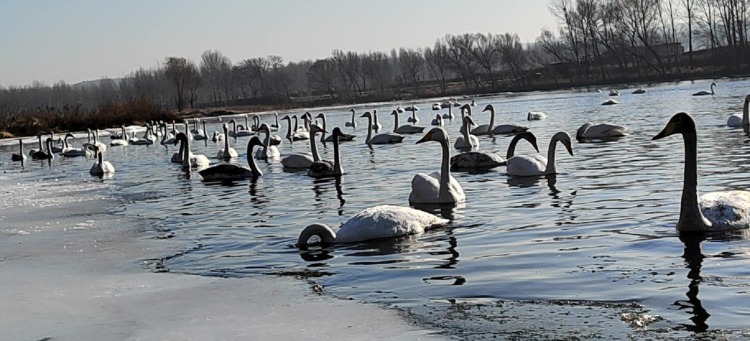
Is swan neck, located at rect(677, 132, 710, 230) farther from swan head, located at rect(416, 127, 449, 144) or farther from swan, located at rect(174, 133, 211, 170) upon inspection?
swan, located at rect(174, 133, 211, 170)

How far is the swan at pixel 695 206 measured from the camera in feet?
29.1

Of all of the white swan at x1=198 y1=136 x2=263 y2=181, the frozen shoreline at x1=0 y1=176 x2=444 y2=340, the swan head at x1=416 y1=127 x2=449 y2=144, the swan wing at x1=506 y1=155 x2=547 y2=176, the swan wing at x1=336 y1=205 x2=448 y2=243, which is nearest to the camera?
the frozen shoreline at x1=0 y1=176 x2=444 y2=340

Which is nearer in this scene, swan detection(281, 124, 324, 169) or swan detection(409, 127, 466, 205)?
swan detection(409, 127, 466, 205)

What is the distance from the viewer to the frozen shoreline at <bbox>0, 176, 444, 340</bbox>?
6.44 metres

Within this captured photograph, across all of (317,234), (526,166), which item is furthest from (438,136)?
(526,166)

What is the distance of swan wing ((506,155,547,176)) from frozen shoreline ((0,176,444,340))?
612 cm

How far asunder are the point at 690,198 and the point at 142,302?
4702 millimetres

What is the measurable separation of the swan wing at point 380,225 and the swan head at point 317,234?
80 millimetres

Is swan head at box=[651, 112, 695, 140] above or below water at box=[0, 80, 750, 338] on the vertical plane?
above

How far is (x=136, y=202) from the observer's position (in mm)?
16219


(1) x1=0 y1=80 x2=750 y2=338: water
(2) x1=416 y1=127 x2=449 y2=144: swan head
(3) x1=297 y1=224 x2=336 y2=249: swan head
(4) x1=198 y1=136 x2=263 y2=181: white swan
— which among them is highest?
(2) x1=416 y1=127 x2=449 y2=144: swan head

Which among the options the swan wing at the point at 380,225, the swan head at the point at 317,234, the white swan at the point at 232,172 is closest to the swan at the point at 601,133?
the white swan at the point at 232,172

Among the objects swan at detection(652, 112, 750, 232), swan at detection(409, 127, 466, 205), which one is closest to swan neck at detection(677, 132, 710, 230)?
swan at detection(652, 112, 750, 232)

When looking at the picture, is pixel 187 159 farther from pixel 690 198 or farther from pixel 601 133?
pixel 690 198
